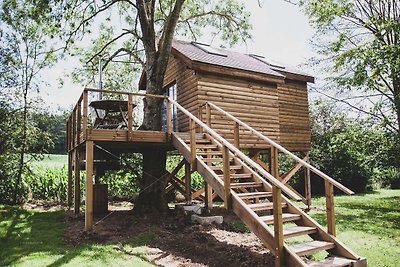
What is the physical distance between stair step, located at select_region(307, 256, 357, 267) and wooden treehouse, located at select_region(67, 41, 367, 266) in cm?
1

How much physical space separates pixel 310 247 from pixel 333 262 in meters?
0.38

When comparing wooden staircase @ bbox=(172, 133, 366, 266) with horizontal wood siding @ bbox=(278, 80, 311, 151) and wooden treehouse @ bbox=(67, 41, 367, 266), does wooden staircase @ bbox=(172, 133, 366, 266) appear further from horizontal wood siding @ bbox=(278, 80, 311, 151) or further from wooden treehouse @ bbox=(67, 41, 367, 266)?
horizontal wood siding @ bbox=(278, 80, 311, 151)

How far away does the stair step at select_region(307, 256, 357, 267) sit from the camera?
501 cm

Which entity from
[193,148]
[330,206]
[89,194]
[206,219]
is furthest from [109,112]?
[330,206]

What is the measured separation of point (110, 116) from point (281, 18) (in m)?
10.6

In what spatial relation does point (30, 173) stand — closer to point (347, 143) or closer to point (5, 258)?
point (5, 258)

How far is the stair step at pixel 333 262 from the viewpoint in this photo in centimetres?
501

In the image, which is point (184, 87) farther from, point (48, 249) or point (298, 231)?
point (298, 231)

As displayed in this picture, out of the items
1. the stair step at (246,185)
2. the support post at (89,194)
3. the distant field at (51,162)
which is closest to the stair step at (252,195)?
the stair step at (246,185)

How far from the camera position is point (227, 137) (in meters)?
10.9

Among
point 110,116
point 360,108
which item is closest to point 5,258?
point 110,116

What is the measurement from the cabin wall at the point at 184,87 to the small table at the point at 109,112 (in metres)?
1.91

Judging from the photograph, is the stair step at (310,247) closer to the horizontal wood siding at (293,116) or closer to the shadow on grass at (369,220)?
the shadow on grass at (369,220)

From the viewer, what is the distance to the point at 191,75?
36.3 feet
